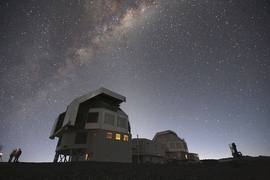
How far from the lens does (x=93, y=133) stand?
2833 centimetres

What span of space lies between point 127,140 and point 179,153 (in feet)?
117

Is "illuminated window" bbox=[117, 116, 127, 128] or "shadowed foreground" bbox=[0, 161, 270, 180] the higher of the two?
"illuminated window" bbox=[117, 116, 127, 128]

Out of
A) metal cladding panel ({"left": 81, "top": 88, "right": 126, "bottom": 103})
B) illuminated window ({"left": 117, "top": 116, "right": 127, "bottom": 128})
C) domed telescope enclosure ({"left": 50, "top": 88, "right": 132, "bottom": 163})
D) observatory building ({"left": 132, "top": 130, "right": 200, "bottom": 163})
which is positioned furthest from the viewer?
observatory building ({"left": 132, "top": 130, "right": 200, "bottom": 163})

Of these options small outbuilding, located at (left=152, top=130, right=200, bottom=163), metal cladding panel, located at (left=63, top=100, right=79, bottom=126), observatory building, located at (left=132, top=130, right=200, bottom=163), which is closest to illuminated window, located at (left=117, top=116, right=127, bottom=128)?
observatory building, located at (left=132, top=130, right=200, bottom=163)

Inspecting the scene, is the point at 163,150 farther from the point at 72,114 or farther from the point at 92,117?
the point at 72,114

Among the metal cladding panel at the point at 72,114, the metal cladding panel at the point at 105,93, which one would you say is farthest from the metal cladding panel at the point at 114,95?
the metal cladding panel at the point at 72,114

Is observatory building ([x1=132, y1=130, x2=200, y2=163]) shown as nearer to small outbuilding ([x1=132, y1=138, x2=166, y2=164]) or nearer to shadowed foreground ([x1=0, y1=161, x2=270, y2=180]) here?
small outbuilding ([x1=132, y1=138, x2=166, y2=164])

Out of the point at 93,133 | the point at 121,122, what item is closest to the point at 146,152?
the point at 121,122

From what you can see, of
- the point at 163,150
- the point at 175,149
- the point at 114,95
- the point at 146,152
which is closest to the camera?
the point at 114,95

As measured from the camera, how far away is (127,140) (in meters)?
31.3

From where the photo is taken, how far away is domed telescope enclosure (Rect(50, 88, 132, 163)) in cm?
2711

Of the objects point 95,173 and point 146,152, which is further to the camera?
point 146,152

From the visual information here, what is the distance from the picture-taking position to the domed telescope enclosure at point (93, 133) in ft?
88.9

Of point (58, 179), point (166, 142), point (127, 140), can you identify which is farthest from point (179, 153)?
point (58, 179)
